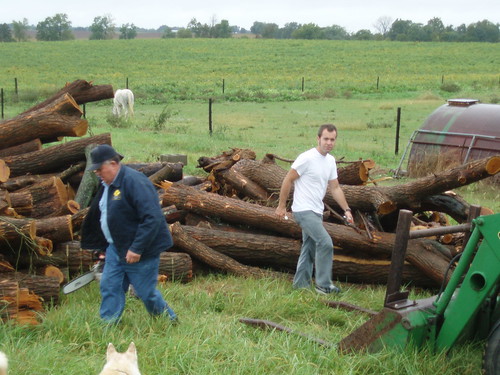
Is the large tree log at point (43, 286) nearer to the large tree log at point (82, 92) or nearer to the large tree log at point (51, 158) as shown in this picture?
the large tree log at point (51, 158)

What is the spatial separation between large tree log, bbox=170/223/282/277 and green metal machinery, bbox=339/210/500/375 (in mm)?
2678

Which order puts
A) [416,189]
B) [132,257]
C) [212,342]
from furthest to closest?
[416,189] → [132,257] → [212,342]

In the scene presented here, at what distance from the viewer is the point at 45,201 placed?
342 inches

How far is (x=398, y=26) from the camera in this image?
126 m

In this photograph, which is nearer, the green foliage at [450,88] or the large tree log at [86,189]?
the large tree log at [86,189]

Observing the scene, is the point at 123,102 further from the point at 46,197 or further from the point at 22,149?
the point at 46,197

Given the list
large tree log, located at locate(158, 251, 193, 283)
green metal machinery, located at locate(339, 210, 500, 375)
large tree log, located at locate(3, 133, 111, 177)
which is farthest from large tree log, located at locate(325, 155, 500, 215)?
large tree log, located at locate(3, 133, 111, 177)

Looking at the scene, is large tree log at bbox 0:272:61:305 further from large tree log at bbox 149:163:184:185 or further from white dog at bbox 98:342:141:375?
large tree log at bbox 149:163:184:185

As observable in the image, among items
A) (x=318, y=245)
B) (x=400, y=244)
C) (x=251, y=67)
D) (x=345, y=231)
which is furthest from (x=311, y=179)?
(x=251, y=67)

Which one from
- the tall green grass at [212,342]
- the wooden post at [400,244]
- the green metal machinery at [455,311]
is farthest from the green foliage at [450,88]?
the wooden post at [400,244]

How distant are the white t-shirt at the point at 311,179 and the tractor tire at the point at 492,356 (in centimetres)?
298

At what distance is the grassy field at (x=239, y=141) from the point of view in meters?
5.24

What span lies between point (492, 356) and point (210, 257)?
3997 millimetres

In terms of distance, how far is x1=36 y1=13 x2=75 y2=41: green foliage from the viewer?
109500 millimetres
